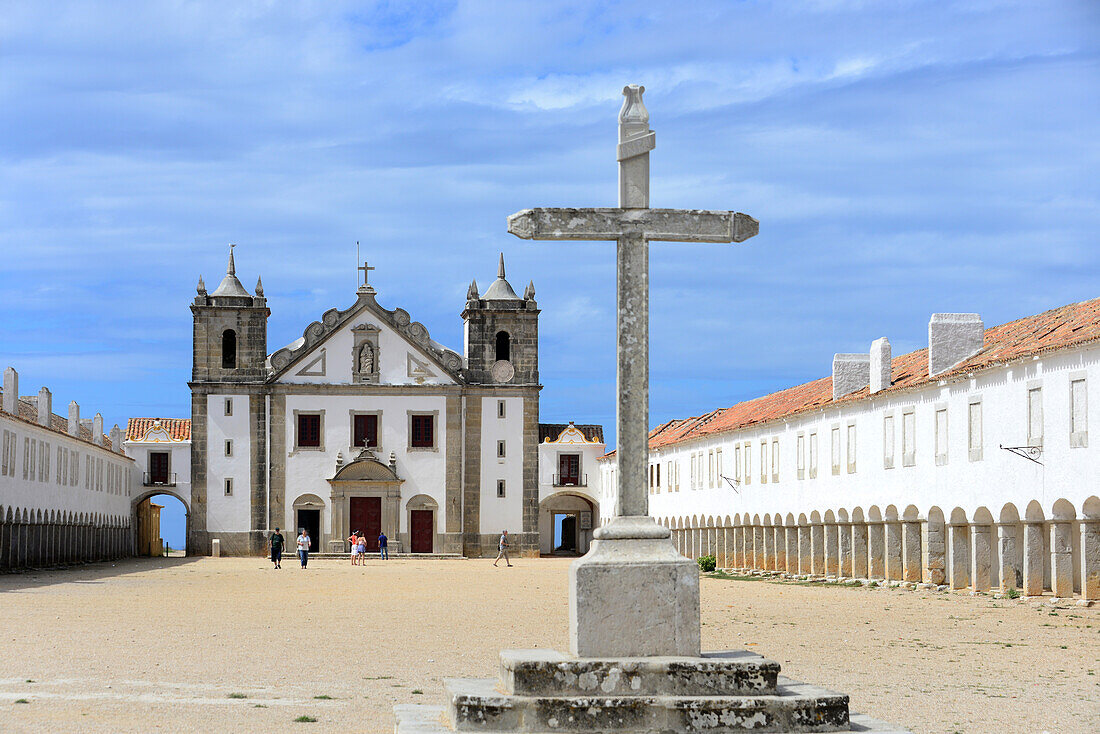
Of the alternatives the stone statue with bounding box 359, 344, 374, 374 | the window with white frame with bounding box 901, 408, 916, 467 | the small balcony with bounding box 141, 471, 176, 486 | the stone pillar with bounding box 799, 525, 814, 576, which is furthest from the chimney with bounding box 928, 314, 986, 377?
the small balcony with bounding box 141, 471, 176, 486

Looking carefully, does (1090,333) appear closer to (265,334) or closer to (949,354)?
(949,354)

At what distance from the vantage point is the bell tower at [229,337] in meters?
57.7

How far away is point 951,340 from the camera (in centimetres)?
3123

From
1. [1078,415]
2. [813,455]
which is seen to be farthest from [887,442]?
[1078,415]

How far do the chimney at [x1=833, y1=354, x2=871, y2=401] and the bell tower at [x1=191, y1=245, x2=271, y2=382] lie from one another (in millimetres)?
28649

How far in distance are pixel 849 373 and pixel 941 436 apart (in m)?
7.94

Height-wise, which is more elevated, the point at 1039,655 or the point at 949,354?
the point at 949,354

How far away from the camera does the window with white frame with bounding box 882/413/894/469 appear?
107ft

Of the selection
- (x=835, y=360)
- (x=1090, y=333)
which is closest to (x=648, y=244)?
(x=1090, y=333)

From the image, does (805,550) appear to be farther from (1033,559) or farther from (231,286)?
(231,286)

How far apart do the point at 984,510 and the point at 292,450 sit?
118ft

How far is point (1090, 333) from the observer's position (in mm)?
24047

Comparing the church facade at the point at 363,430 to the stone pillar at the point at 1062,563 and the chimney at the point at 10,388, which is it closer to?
the chimney at the point at 10,388

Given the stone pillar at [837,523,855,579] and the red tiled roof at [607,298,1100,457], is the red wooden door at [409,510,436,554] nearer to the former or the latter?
the red tiled roof at [607,298,1100,457]
